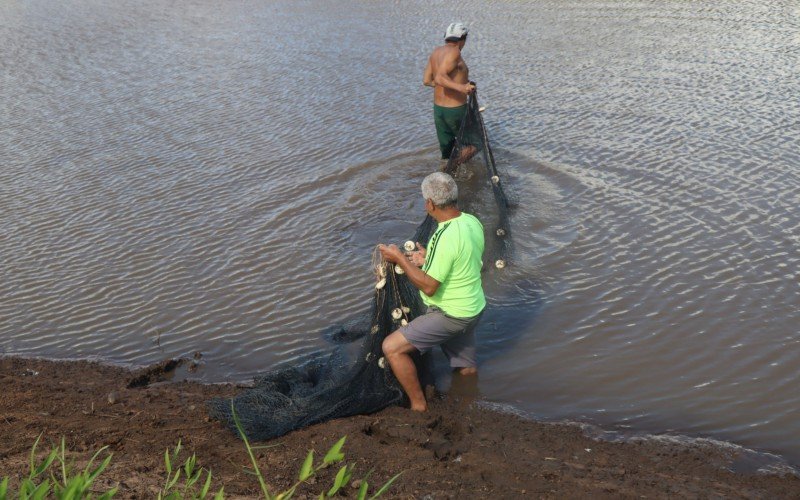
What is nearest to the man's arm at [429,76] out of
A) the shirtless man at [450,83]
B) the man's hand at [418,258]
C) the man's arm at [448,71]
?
the shirtless man at [450,83]

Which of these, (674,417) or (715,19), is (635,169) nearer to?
(674,417)

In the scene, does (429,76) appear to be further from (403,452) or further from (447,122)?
(403,452)

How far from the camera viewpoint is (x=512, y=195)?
27.7 ft

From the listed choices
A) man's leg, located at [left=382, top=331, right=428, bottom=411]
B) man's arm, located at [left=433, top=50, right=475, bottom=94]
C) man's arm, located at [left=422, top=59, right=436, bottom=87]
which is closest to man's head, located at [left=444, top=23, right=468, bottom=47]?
man's arm, located at [left=433, top=50, right=475, bottom=94]

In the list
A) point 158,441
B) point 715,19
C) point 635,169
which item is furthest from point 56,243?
point 715,19

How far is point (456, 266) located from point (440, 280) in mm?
140

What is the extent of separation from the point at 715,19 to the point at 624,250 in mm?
9612

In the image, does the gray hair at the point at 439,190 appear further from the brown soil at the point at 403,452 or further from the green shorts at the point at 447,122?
the green shorts at the point at 447,122

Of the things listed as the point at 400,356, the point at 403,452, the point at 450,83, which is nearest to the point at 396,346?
the point at 400,356

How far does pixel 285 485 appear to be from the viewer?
13.7ft

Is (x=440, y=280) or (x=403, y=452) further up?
(x=440, y=280)

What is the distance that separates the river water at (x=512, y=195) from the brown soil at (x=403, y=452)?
0.43 metres

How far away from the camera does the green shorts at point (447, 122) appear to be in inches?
358

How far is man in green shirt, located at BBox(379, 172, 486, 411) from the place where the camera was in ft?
16.0
